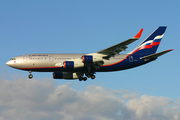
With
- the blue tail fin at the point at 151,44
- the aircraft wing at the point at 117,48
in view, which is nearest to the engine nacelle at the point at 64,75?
the aircraft wing at the point at 117,48

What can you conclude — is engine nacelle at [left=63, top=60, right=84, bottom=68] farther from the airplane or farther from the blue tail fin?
the blue tail fin

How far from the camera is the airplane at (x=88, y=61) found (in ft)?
166

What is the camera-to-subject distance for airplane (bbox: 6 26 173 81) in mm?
50719

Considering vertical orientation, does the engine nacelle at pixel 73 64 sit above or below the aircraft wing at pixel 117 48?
below

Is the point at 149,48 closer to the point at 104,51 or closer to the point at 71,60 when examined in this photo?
the point at 104,51

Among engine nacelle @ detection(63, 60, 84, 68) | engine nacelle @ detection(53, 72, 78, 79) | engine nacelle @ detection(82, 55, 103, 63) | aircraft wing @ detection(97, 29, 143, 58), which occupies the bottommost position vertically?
engine nacelle @ detection(53, 72, 78, 79)

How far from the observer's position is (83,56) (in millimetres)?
50688

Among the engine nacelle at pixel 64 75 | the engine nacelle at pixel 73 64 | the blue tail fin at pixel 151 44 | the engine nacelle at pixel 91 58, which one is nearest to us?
the engine nacelle at pixel 91 58

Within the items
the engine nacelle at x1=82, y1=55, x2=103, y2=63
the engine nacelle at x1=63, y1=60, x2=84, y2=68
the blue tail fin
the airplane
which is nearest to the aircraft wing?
the airplane

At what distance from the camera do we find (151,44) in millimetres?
58531

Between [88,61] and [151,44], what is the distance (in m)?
14.6

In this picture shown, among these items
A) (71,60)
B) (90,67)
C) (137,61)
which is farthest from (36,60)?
(137,61)

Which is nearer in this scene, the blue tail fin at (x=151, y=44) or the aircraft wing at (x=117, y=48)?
the aircraft wing at (x=117, y=48)

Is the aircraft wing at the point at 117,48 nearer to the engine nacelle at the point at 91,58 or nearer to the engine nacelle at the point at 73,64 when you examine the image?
the engine nacelle at the point at 91,58
